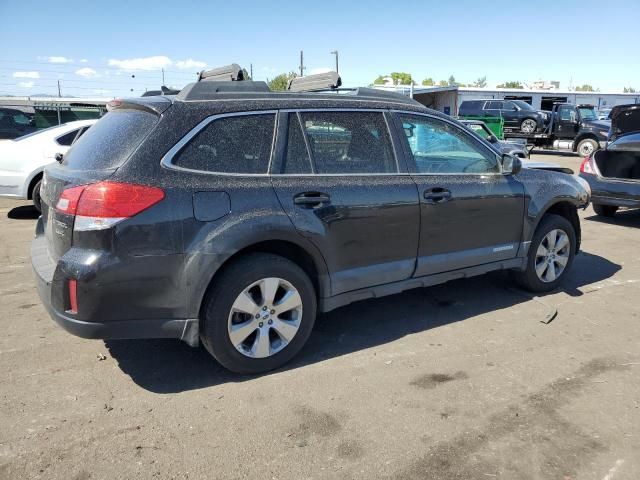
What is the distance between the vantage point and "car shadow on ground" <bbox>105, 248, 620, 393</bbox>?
358 centimetres

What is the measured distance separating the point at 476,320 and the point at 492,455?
1921mm

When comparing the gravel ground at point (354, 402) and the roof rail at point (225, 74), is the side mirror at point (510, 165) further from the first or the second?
the roof rail at point (225, 74)

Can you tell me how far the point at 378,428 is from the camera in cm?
298

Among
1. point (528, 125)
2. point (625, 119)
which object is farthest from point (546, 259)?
point (528, 125)

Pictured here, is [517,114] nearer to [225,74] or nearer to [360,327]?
[225,74]

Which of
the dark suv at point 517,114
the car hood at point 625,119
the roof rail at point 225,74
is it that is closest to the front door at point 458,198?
the roof rail at point 225,74

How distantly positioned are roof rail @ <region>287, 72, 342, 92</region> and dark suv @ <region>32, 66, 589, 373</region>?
1.21 feet

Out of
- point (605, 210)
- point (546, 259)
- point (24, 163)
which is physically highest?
point (24, 163)

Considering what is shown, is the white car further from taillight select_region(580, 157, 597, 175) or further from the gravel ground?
taillight select_region(580, 157, 597, 175)

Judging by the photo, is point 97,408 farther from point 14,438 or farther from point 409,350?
point 409,350

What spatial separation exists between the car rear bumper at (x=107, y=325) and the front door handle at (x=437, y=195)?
199 centimetres

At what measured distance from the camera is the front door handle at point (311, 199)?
3508 millimetres

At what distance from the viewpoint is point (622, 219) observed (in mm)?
9352

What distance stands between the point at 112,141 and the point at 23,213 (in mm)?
6861
